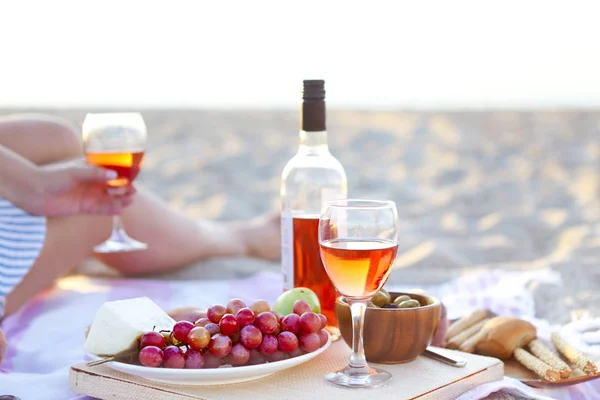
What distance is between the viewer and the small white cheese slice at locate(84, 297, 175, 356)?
4.44 ft

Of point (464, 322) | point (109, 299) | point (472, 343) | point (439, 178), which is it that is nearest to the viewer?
point (472, 343)

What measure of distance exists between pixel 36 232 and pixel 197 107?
9.26 m

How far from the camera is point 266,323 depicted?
1.37m

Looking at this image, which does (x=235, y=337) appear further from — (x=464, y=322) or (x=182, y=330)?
(x=464, y=322)

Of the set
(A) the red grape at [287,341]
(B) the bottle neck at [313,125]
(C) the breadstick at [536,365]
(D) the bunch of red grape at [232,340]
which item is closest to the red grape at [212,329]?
(D) the bunch of red grape at [232,340]

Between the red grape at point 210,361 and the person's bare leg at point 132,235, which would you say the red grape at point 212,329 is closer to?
the red grape at point 210,361

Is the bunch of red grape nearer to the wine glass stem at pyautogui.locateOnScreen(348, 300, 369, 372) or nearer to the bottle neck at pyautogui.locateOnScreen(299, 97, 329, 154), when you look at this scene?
the wine glass stem at pyautogui.locateOnScreen(348, 300, 369, 372)

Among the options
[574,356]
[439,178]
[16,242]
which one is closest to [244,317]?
[574,356]

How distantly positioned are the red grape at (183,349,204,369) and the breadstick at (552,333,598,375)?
0.75 meters

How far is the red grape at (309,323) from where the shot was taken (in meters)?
1.40

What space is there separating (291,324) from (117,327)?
0.29 meters

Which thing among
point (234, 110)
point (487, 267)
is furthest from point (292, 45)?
point (487, 267)

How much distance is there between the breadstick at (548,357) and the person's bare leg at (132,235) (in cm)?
145

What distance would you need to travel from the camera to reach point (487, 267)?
10.3ft
